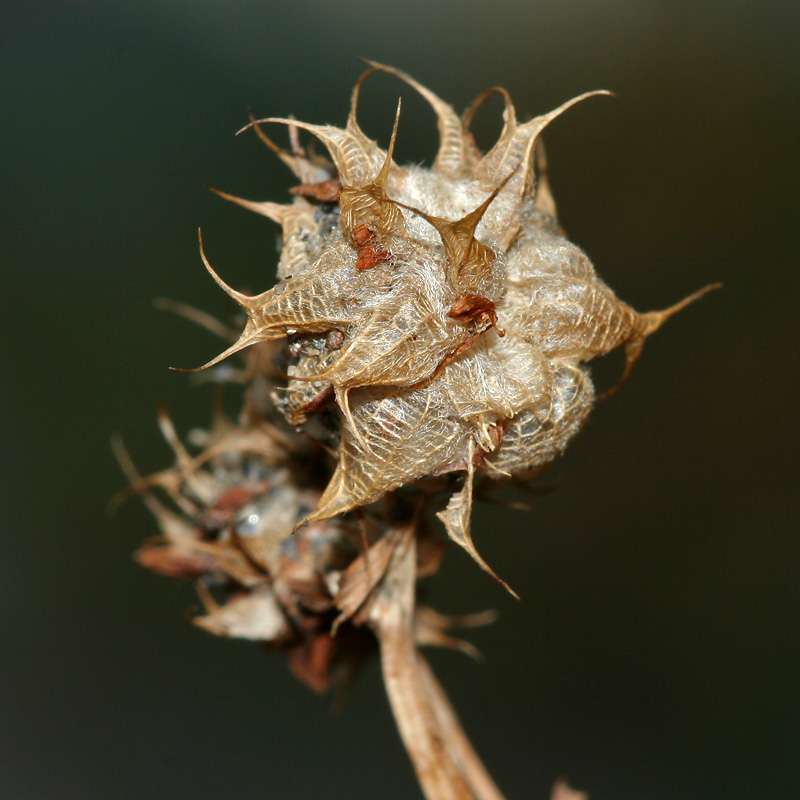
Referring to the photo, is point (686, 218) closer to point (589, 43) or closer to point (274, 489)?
point (589, 43)

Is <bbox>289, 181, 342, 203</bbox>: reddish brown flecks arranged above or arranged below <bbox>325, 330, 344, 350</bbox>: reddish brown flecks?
above

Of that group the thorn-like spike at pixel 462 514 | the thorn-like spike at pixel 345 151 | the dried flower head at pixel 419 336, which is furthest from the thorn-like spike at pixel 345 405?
the thorn-like spike at pixel 345 151

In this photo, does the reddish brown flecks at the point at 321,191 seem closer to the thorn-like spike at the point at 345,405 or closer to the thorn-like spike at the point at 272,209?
the thorn-like spike at the point at 272,209

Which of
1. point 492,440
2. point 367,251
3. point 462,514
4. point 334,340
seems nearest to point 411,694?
point 462,514

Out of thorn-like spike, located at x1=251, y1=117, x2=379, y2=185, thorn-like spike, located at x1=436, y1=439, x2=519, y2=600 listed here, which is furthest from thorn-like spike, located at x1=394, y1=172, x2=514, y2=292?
thorn-like spike, located at x1=436, y1=439, x2=519, y2=600

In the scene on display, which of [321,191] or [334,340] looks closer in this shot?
[334,340]

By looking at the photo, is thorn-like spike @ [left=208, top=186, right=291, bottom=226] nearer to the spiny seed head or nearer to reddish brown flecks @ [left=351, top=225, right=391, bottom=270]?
the spiny seed head

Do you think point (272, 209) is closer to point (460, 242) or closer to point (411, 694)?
point (460, 242)
